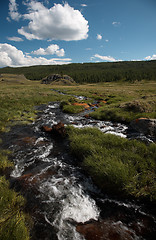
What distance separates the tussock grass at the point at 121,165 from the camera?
5113 mm

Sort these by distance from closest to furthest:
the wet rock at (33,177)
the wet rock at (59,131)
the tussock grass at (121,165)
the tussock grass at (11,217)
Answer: the tussock grass at (11,217) → the tussock grass at (121,165) → the wet rock at (33,177) → the wet rock at (59,131)

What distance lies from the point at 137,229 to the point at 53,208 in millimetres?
2981

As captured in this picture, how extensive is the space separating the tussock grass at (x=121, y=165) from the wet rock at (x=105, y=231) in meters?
1.33

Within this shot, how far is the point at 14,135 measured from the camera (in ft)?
37.8

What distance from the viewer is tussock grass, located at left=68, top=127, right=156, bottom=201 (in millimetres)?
5113

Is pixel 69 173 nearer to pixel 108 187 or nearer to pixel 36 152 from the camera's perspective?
pixel 108 187

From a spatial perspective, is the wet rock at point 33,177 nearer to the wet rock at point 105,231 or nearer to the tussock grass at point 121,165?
the tussock grass at point 121,165

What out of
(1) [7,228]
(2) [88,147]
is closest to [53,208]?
(1) [7,228]

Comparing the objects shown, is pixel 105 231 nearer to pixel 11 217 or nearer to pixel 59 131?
pixel 11 217

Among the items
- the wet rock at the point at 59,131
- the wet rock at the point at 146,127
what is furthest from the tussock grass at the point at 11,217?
the wet rock at the point at 146,127

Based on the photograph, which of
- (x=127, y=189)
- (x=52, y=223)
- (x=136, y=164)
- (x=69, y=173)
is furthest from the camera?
(x=69, y=173)

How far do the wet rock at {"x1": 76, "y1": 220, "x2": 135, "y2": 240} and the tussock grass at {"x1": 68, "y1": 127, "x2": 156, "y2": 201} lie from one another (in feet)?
4.37

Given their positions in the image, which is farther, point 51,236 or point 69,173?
point 69,173

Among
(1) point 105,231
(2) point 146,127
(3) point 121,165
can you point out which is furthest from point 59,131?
(1) point 105,231
